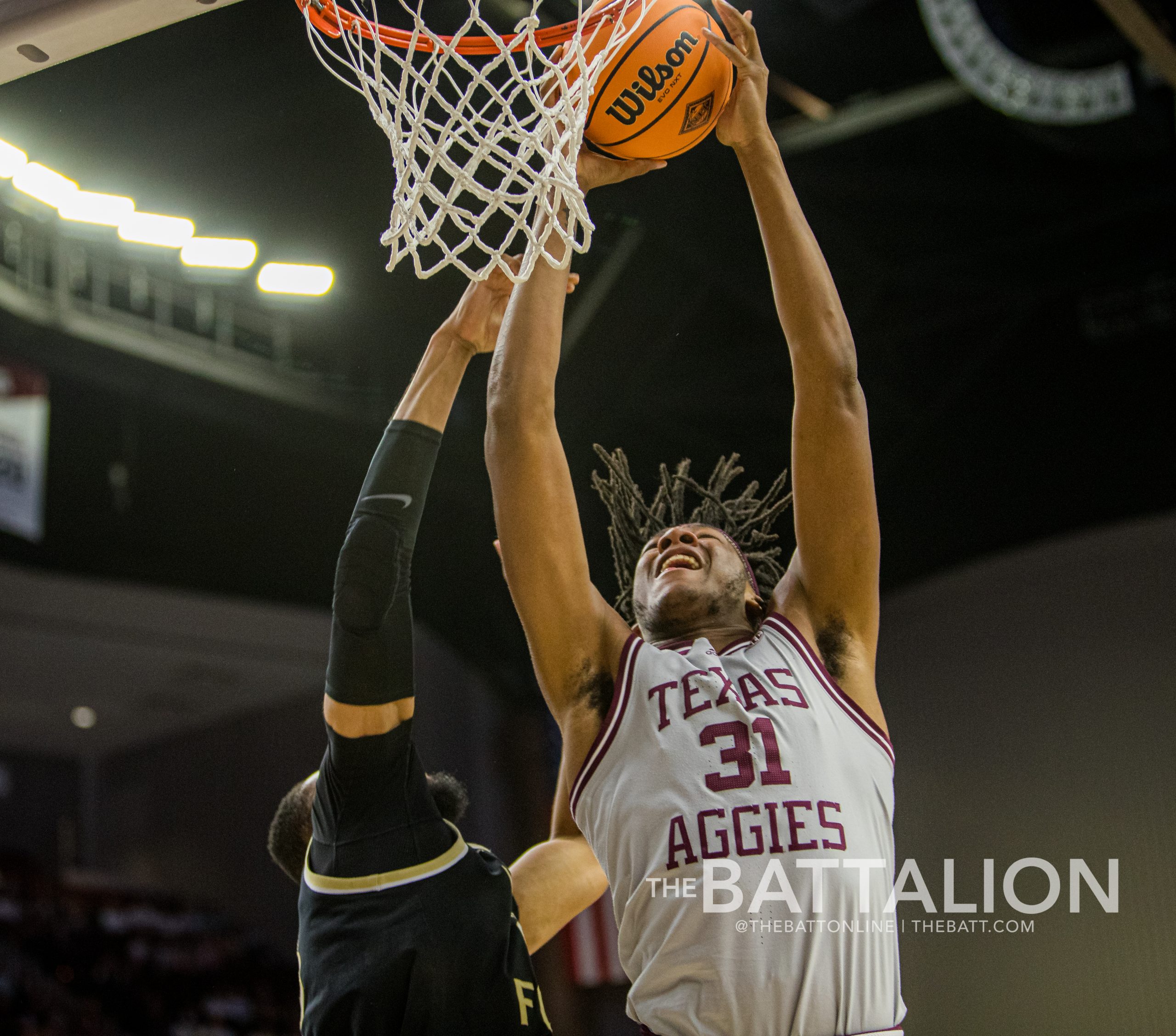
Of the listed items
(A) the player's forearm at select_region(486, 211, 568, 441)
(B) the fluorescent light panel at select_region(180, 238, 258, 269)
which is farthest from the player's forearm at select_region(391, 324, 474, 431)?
(B) the fluorescent light panel at select_region(180, 238, 258, 269)

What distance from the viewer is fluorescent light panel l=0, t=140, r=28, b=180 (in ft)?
10.4

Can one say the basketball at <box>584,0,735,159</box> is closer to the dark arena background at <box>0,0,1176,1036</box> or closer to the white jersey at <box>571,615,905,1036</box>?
the dark arena background at <box>0,0,1176,1036</box>

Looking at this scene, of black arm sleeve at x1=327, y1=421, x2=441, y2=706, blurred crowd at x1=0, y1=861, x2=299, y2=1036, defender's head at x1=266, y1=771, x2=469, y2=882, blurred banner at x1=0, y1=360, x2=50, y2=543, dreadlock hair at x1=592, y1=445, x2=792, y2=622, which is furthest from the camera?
blurred crowd at x1=0, y1=861, x2=299, y2=1036

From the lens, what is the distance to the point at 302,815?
7.63 ft

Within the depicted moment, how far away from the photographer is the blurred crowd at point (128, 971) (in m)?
9.37

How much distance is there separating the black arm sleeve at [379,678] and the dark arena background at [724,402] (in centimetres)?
84

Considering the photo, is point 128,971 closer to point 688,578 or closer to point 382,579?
point 382,579

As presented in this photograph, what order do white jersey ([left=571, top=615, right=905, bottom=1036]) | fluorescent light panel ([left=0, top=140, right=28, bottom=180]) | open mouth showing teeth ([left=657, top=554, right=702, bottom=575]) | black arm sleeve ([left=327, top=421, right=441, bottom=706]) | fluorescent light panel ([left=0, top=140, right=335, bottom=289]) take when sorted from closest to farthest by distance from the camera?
white jersey ([left=571, top=615, right=905, bottom=1036])
black arm sleeve ([left=327, top=421, right=441, bottom=706])
open mouth showing teeth ([left=657, top=554, right=702, bottom=575])
fluorescent light panel ([left=0, top=140, right=28, bottom=180])
fluorescent light panel ([left=0, top=140, right=335, bottom=289])

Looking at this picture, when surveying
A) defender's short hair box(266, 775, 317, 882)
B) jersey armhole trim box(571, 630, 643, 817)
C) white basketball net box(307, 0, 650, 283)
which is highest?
white basketball net box(307, 0, 650, 283)

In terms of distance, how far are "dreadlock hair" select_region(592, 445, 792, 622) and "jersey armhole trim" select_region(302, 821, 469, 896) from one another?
2.13 ft

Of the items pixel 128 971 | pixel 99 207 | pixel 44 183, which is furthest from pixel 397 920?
pixel 128 971

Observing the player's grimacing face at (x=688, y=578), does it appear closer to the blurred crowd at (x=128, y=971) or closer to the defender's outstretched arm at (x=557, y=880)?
the defender's outstretched arm at (x=557, y=880)

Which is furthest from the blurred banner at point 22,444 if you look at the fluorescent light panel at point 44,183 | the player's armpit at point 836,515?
the player's armpit at point 836,515

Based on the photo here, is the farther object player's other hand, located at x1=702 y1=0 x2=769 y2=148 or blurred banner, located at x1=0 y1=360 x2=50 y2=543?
blurred banner, located at x1=0 y1=360 x2=50 y2=543
